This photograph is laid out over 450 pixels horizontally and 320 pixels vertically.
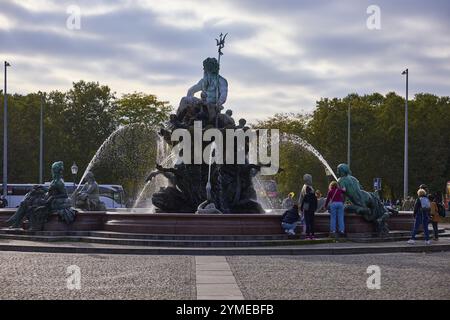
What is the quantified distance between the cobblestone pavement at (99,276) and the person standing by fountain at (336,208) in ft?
19.1

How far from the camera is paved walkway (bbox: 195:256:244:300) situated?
12219 mm

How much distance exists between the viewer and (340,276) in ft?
49.0

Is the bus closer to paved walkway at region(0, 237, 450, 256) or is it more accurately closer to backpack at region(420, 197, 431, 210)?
paved walkway at region(0, 237, 450, 256)

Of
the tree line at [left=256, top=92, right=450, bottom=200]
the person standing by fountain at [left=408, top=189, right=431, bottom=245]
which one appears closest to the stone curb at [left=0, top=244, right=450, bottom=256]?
the person standing by fountain at [left=408, top=189, right=431, bottom=245]

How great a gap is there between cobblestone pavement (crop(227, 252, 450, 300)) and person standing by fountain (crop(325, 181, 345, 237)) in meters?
3.26

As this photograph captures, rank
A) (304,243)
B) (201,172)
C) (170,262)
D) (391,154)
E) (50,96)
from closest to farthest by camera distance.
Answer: (170,262)
(304,243)
(201,172)
(391,154)
(50,96)

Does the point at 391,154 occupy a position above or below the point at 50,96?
below

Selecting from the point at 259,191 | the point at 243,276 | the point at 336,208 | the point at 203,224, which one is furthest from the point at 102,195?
the point at 243,276

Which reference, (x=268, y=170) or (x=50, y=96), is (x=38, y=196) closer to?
(x=268, y=170)

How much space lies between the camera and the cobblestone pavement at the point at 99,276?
12352mm

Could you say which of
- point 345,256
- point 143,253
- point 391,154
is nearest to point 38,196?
point 143,253

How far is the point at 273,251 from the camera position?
19797 mm

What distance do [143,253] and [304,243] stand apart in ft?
14.6
